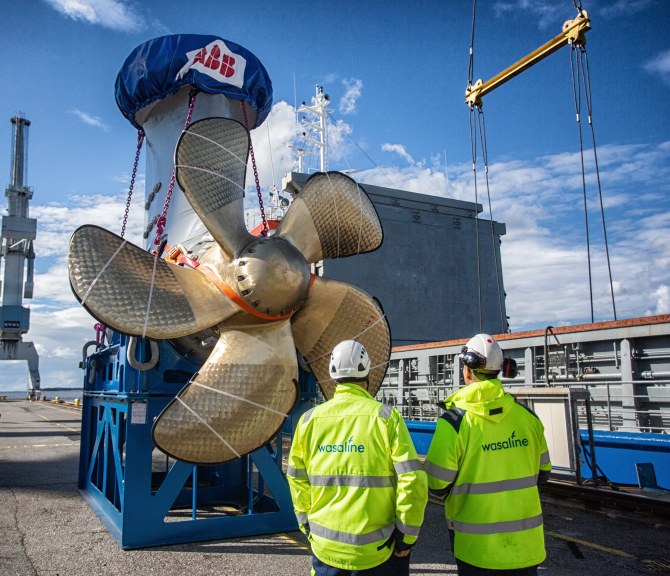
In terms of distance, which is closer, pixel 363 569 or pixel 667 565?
→ pixel 363 569

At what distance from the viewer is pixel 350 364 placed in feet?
9.53

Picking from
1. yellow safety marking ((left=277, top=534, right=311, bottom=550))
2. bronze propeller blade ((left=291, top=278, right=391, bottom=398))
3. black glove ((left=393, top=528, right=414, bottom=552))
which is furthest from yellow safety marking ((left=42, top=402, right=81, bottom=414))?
black glove ((left=393, top=528, right=414, bottom=552))

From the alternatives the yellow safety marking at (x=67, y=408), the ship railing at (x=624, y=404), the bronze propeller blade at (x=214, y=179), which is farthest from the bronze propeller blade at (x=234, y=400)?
the yellow safety marking at (x=67, y=408)

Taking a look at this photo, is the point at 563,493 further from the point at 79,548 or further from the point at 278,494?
the point at 79,548

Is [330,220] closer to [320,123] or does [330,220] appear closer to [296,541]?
[296,541]

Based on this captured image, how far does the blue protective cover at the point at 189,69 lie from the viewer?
6.47m

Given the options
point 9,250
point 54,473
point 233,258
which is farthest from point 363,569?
point 9,250

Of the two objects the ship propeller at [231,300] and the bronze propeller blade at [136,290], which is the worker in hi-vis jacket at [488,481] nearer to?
the ship propeller at [231,300]

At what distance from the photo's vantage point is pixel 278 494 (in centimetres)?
582

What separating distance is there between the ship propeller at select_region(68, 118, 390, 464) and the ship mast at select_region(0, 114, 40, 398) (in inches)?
1905

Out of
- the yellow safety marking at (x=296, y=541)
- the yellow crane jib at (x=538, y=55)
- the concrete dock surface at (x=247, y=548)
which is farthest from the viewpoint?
the yellow crane jib at (x=538, y=55)

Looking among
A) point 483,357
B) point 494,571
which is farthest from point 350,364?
point 494,571

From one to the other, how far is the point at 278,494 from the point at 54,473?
19.5 ft

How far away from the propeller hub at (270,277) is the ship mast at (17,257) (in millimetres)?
48838
